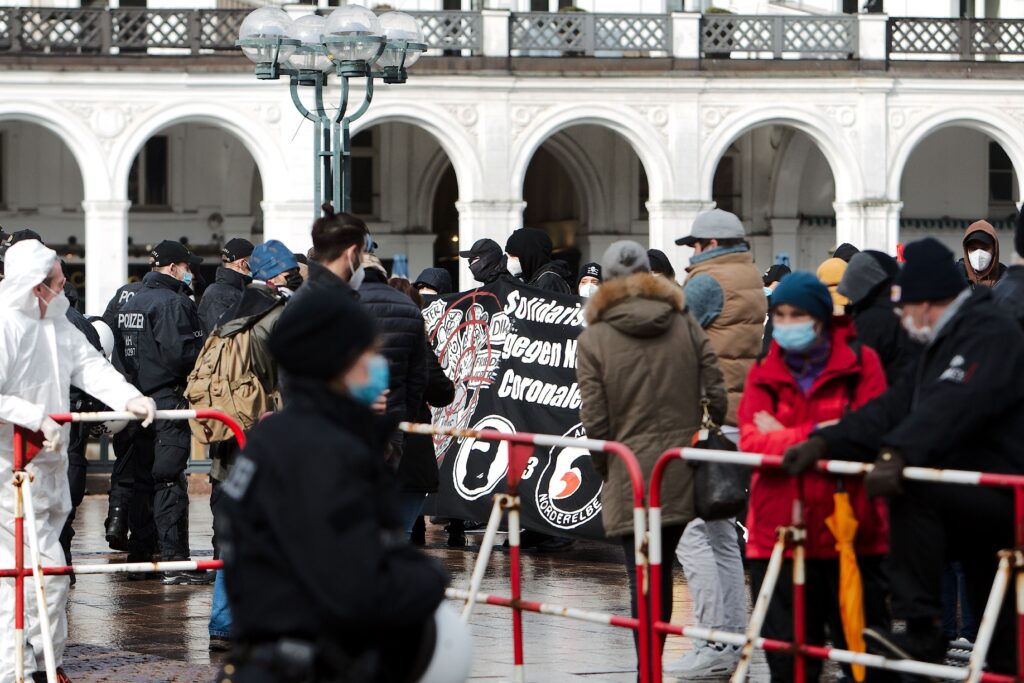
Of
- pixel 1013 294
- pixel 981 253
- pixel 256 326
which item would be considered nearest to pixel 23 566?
pixel 256 326

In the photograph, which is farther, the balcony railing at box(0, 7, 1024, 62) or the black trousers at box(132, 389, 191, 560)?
the balcony railing at box(0, 7, 1024, 62)

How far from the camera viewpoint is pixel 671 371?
790 centimetres

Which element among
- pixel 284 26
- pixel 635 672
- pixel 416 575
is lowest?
pixel 635 672

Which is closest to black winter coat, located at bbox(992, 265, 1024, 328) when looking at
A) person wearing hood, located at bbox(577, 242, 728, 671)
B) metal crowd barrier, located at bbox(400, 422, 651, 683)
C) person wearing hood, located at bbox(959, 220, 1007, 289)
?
person wearing hood, located at bbox(577, 242, 728, 671)

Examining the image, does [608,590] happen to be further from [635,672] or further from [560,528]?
[635,672]

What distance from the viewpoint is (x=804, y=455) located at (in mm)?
6625

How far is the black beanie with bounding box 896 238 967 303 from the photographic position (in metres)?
6.61

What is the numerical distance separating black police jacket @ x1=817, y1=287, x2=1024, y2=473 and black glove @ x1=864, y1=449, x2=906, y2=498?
0.03m

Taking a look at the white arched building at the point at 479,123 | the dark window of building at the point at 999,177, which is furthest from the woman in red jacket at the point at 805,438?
the dark window of building at the point at 999,177

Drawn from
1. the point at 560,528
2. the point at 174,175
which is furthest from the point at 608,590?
the point at 174,175

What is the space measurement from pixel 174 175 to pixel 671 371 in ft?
103

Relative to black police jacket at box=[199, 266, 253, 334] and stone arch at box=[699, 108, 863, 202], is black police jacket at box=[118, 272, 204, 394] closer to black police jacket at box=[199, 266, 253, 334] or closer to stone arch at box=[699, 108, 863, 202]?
black police jacket at box=[199, 266, 253, 334]

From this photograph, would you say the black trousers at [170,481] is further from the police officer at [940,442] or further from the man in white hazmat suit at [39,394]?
the police officer at [940,442]

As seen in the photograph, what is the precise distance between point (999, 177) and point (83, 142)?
18879 millimetres
